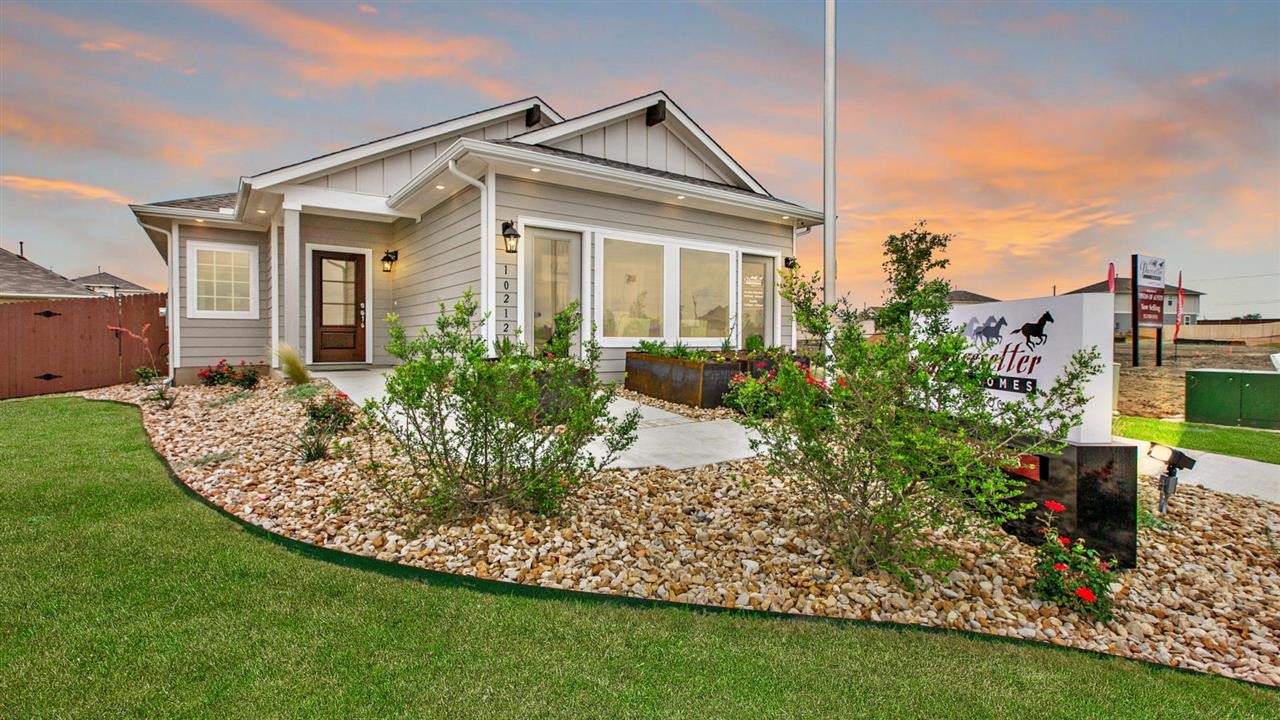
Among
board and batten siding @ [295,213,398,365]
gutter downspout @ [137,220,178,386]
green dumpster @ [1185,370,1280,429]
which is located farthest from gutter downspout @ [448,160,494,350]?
green dumpster @ [1185,370,1280,429]

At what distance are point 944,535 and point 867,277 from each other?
35.0ft

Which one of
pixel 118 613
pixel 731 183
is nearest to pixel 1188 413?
pixel 731 183

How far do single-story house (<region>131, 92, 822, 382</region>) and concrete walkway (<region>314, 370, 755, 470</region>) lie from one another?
1693mm

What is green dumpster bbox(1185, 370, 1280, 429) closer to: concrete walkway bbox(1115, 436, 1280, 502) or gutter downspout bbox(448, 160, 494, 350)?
concrete walkway bbox(1115, 436, 1280, 502)

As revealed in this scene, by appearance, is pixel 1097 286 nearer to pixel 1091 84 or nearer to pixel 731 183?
pixel 1091 84

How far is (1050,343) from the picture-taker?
3.07 meters

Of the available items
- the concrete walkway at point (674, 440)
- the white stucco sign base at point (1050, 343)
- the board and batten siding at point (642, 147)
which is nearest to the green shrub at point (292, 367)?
the concrete walkway at point (674, 440)

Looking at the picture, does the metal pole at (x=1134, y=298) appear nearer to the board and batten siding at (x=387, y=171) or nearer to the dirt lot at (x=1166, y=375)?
the dirt lot at (x=1166, y=375)

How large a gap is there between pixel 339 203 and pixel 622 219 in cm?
432

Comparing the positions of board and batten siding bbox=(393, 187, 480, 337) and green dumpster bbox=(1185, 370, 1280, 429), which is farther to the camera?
green dumpster bbox=(1185, 370, 1280, 429)

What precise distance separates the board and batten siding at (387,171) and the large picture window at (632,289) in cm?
382

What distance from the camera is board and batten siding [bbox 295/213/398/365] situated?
8977 millimetres

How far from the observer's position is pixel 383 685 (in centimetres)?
167

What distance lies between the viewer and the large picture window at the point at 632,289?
769 centimetres
